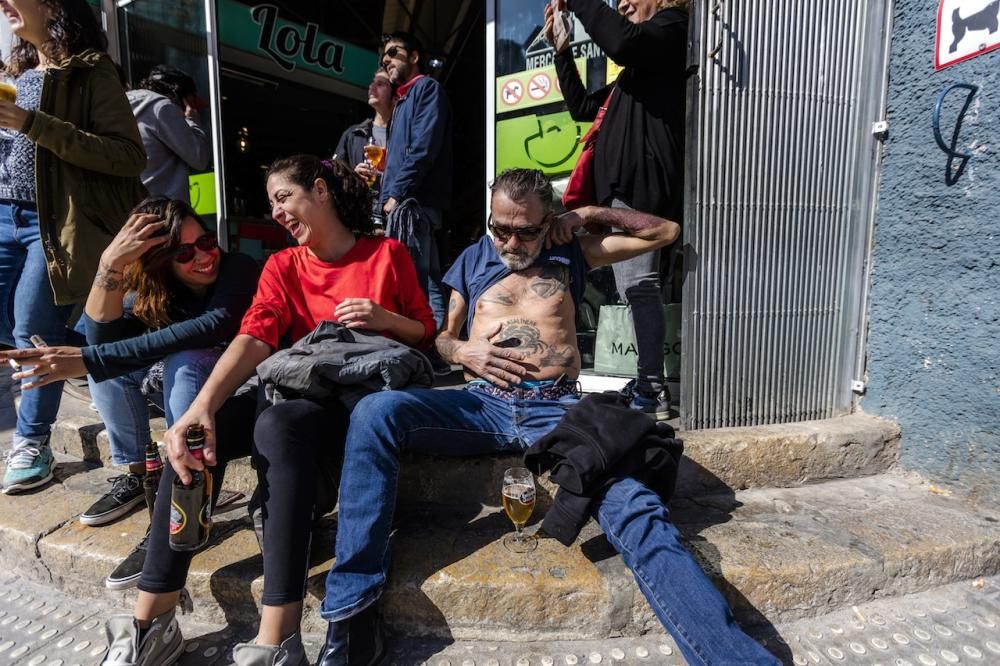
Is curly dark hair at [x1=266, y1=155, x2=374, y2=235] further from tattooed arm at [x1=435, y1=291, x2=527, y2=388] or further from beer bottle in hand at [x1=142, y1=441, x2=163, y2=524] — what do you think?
beer bottle in hand at [x1=142, y1=441, x2=163, y2=524]

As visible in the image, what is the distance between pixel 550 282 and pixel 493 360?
1.49ft

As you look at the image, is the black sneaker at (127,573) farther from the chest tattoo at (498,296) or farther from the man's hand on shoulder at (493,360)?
the chest tattoo at (498,296)

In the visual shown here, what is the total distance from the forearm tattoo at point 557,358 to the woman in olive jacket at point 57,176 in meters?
2.16

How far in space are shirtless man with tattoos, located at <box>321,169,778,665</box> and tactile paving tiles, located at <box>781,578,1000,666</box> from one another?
1.71ft

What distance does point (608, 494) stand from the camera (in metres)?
1.84

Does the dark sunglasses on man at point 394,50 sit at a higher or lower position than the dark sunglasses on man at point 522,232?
higher

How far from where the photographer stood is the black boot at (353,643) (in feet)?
5.29

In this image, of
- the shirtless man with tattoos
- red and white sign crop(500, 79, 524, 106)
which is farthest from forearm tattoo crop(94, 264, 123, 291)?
red and white sign crop(500, 79, 524, 106)

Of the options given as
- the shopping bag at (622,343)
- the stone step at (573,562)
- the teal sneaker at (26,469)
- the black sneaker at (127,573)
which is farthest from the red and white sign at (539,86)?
the teal sneaker at (26,469)

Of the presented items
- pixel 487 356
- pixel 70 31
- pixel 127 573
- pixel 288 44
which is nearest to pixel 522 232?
pixel 487 356

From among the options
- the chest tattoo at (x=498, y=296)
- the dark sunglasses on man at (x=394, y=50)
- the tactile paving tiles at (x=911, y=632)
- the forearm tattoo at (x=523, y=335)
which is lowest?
the tactile paving tiles at (x=911, y=632)

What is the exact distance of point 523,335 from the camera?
7.48 ft

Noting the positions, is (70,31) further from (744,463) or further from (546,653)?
(744,463)

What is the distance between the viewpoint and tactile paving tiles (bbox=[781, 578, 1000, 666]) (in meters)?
1.73
